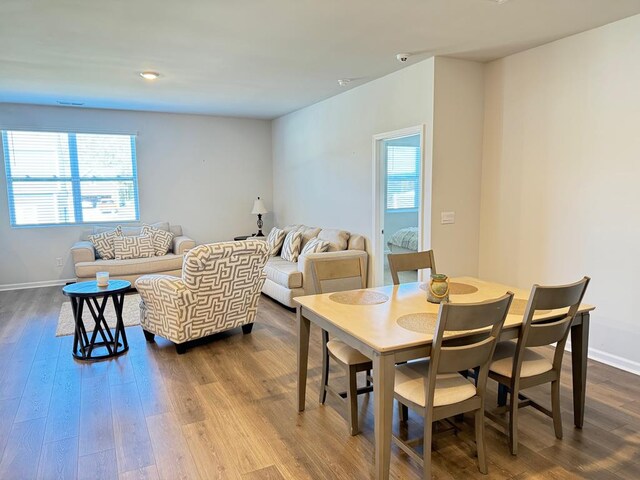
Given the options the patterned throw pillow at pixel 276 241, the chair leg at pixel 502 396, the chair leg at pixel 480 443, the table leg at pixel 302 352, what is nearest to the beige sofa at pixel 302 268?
the patterned throw pillow at pixel 276 241

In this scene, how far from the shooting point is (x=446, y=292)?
2506 mm

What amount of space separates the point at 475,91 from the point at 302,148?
3037 millimetres

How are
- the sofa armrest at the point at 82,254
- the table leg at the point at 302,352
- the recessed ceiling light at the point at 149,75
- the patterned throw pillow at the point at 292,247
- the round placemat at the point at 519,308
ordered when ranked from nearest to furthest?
the round placemat at the point at 519,308, the table leg at the point at 302,352, the recessed ceiling light at the point at 149,75, the patterned throw pillow at the point at 292,247, the sofa armrest at the point at 82,254

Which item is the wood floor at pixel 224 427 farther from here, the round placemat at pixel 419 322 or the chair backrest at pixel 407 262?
the chair backrest at pixel 407 262

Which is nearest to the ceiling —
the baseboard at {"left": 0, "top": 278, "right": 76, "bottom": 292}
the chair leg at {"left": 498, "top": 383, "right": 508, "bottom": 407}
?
the chair leg at {"left": 498, "top": 383, "right": 508, "bottom": 407}

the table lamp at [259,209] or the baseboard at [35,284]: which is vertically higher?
the table lamp at [259,209]

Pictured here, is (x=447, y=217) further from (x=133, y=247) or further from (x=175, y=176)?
(x=175, y=176)

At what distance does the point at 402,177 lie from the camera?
6203 millimetres

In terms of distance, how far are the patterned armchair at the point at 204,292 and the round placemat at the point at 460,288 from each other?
5.36ft

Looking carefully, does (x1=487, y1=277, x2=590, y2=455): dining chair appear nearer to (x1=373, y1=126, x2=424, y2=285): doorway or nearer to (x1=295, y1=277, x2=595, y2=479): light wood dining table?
(x1=295, y1=277, x2=595, y2=479): light wood dining table

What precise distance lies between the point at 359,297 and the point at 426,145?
2078 mm

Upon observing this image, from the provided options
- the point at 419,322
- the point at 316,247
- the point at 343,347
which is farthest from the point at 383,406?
the point at 316,247

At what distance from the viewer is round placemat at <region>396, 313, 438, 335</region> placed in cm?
208

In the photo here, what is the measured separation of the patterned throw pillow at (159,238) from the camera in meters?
6.41
